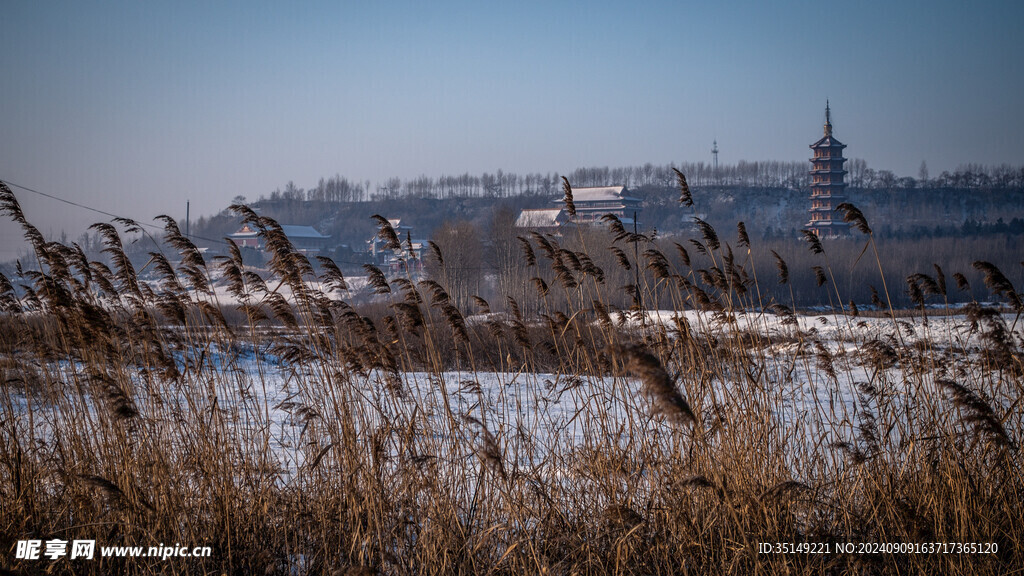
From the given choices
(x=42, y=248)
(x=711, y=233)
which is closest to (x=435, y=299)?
(x=711, y=233)

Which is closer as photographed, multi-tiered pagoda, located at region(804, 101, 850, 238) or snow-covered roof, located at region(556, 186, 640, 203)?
multi-tiered pagoda, located at region(804, 101, 850, 238)

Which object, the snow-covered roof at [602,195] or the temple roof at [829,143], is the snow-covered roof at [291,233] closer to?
the snow-covered roof at [602,195]

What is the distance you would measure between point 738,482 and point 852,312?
8.72ft

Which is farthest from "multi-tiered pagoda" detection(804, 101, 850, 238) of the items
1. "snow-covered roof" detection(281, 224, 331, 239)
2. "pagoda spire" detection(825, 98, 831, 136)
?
"snow-covered roof" detection(281, 224, 331, 239)

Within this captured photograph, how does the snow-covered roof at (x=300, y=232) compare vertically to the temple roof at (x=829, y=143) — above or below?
below

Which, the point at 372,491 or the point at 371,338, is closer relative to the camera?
the point at 372,491

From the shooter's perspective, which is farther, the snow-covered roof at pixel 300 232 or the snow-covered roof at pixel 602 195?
the snow-covered roof at pixel 602 195

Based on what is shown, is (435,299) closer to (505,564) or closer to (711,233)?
(505,564)

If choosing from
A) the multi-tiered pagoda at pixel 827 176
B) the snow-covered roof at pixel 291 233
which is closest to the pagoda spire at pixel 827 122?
the multi-tiered pagoda at pixel 827 176

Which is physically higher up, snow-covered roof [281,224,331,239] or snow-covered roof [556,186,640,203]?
snow-covered roof [556,186,640,203]

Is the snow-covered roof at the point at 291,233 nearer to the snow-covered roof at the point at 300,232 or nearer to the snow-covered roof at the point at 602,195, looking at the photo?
the snow-covered roof at the point at 300,232

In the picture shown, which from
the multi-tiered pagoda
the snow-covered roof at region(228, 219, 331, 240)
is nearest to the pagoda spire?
the multi-tiered pagoda

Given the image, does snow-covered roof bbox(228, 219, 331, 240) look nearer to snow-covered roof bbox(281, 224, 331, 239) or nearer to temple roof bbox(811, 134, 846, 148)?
snow-covered roof bbox(281, 224, 331, 239)

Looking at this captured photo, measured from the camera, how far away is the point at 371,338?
3.78 meters
